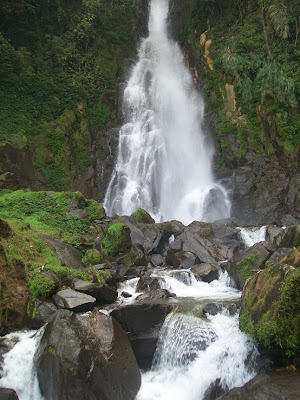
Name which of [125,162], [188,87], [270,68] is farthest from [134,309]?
[188,87]

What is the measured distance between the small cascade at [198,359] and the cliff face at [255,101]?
13.1 meters

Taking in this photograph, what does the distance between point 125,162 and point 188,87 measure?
383 inches

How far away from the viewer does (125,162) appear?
78.4ft

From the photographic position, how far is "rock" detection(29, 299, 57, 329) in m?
7.21

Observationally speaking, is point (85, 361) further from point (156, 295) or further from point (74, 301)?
point (156, 295)

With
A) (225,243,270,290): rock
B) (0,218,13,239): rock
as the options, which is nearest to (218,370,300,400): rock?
(225,243,270,290): rock

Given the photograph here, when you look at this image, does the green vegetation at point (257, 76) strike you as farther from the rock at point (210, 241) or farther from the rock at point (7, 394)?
the rock at point (7, 394)

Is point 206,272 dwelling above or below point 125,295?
above

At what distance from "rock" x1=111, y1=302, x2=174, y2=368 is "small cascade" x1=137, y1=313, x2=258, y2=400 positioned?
18 centimetres

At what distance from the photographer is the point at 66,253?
1069 centimetres

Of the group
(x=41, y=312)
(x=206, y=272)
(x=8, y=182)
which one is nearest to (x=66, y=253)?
(x=41, y=312)

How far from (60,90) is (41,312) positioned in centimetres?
2137

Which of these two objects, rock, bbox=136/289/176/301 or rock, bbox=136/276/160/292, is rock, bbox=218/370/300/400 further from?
rock, bbox=136/276/160/292

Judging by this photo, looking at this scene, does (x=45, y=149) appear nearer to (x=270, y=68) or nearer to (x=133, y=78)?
(x=133, y=78)
